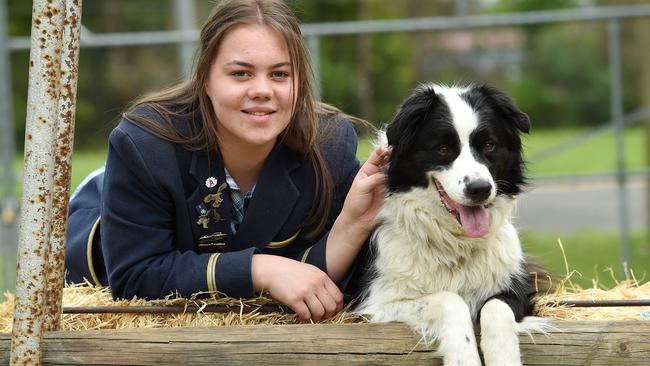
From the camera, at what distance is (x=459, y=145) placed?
329cm

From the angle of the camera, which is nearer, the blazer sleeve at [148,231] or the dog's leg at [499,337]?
the dog's leg at [499,337]

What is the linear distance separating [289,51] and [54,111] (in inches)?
38.6

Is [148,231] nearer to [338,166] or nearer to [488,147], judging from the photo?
[338,166]

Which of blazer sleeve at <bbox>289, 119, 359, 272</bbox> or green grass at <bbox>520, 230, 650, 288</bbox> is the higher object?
blazer sleeve at <bbox>289, 119, 359, 272</bbox>

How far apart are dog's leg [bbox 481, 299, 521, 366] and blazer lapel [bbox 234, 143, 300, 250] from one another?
92 centimetres

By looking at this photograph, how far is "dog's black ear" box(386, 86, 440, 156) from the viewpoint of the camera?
11.0 feet

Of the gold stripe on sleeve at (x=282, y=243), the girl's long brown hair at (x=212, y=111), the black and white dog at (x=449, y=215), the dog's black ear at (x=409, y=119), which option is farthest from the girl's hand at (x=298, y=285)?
the dog's black ear at (x=409, y=119)

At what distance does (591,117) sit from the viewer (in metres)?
9.05

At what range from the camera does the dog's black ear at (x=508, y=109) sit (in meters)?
3.40

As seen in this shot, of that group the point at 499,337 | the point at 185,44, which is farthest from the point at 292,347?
the point at 185,44

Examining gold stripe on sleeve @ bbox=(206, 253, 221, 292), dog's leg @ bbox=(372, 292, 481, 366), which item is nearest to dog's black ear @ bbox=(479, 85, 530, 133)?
dog's leg @ bbox=(372, 292, 481, 366)

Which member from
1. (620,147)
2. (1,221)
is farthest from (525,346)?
(1,221)

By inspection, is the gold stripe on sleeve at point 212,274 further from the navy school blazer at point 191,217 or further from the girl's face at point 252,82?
the girl's face at point 252,82

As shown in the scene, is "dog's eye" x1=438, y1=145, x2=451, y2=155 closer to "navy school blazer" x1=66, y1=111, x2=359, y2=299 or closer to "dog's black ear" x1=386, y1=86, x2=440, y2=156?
"dog's black ear" x1=386, y1=86, x2=440, y2=156
